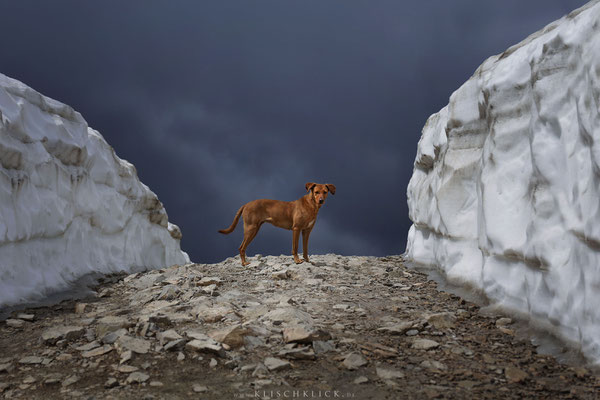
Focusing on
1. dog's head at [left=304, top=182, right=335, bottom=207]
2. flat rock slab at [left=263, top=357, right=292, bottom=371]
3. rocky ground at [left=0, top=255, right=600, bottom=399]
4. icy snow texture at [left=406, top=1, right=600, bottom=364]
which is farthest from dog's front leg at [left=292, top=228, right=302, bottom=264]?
flat rock slab at [left=263, top=357, right=292, bottom=371]

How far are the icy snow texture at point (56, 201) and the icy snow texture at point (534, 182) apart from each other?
789 centimetres

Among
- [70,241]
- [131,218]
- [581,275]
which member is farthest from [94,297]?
[581,275]

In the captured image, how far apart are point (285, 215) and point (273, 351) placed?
589cm

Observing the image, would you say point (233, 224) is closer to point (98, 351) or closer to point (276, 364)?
point (98, 351)

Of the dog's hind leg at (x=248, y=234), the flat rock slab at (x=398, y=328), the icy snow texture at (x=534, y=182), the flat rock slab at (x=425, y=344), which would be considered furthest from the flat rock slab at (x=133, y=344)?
the dog's hind leg at (x=248, y=234)

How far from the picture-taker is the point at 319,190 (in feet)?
32.9

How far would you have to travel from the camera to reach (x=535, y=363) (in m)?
4.77

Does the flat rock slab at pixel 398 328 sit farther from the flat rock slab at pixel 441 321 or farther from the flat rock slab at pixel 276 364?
the flat rock slab at pixel 276 364

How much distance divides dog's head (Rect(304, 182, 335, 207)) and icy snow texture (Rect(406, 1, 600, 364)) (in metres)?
2.47

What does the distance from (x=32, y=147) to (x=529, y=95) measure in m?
9.47

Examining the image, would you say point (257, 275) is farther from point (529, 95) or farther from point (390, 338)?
point (529, 95)

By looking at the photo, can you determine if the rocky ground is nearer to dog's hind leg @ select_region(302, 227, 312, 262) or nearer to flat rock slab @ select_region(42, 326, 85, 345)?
flat rock slab @ select_region(42, 326, 85, 345)

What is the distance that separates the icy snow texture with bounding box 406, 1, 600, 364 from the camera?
4.86 meters

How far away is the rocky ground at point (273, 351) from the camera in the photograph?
164 inches
